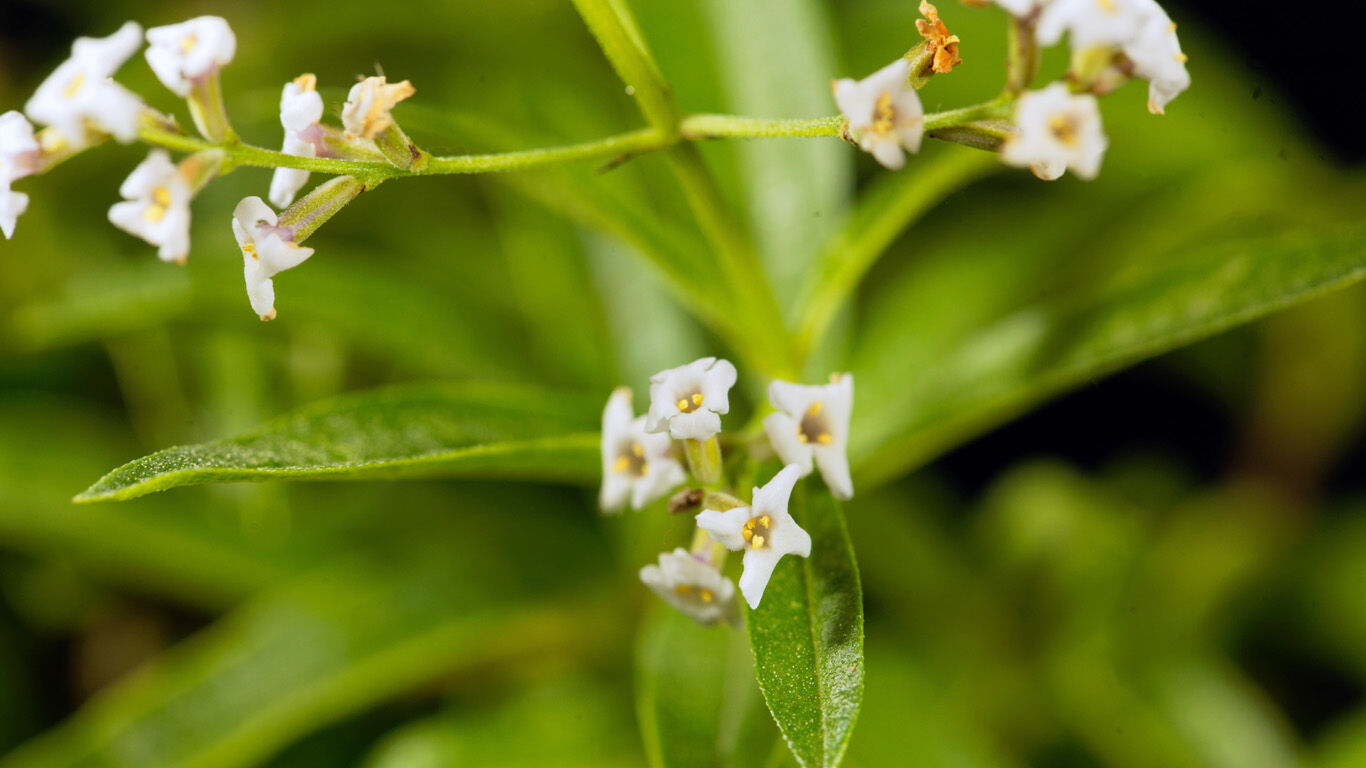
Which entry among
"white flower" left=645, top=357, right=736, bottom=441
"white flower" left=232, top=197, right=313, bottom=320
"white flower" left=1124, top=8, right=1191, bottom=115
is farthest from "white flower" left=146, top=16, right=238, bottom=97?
"white flower" left=1124, top=8, right=1191, bottom=115

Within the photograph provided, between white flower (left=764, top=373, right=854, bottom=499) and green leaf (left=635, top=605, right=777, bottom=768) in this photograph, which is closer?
white flower (left=764, top=373, right=854, bottom=499)

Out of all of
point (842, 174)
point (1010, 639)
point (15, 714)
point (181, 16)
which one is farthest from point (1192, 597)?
point (181, 16)

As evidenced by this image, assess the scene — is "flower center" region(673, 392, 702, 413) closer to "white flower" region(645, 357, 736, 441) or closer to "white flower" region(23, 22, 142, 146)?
"white flower" region(645, 357, 736, 441)

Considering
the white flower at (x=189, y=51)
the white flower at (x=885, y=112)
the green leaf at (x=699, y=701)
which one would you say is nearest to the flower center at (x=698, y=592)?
the green leaf at (x=699, y=701)

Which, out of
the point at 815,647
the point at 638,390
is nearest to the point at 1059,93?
the point at 815,647

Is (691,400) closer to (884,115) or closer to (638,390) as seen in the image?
(884,115)

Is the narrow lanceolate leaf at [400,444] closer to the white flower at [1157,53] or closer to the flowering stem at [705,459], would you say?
the flowering stem at [705,459]
